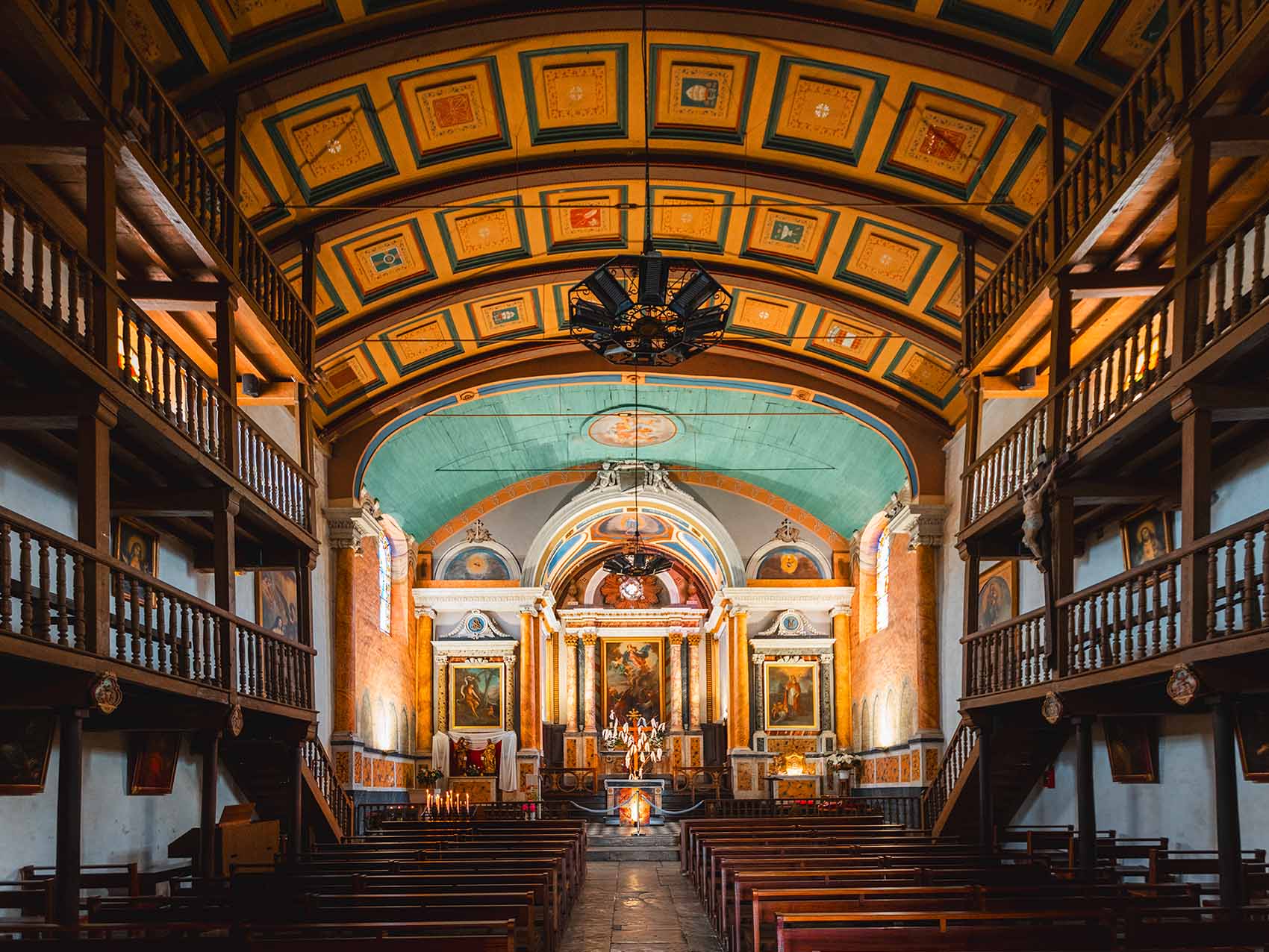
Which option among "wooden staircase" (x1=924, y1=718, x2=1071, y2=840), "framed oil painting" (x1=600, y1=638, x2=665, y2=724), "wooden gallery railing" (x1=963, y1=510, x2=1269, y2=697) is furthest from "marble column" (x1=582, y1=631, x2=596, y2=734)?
"wooden gallery railing" (x1=963, y1=510, x2=1269, y2=697)

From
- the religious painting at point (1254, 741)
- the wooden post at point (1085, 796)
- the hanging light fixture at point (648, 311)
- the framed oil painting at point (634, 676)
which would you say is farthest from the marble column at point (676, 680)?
the religious painting at point (1254, 741)

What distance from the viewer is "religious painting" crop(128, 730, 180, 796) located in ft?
44.9

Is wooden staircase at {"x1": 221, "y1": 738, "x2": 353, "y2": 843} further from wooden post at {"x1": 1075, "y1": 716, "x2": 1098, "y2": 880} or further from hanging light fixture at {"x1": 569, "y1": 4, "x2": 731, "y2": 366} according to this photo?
wooden post at {"x1": 1075, "y1": 716, "x2": 1098, "y2": 880}

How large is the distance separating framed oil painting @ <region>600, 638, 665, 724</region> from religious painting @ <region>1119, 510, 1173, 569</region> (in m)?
23.6

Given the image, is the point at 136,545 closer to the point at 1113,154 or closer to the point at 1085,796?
the point at 1085,796

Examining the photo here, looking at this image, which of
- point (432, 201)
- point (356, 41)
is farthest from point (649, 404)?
point (356, 41)

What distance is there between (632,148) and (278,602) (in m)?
8.40

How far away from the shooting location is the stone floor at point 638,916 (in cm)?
1195

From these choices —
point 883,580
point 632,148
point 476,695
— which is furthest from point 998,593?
point 476,695

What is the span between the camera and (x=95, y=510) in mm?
8836

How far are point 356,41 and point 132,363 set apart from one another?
13.6 ft

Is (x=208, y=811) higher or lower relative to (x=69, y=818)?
lower

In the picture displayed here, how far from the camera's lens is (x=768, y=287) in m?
18.6

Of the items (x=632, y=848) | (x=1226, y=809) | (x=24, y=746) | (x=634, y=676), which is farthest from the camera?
(x=634, y=676)
